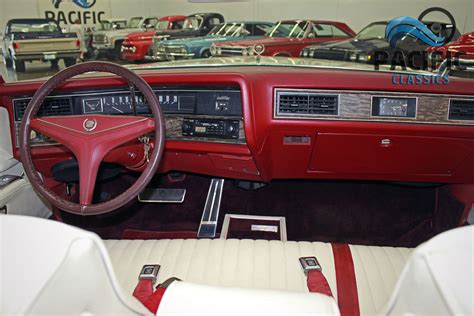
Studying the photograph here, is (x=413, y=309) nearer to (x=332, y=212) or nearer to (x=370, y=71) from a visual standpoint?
(x=370, y=71)

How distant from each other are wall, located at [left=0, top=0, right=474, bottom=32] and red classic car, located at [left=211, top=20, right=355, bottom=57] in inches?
4.5

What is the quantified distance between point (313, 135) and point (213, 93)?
1.63ft

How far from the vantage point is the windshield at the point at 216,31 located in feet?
15.5

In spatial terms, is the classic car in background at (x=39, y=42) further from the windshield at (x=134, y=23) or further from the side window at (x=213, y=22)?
the side window at (x=213, y=22)

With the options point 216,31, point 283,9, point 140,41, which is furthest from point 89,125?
point 140,41

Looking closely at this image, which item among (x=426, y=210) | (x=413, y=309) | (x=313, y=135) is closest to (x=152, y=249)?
(x=313, y=135)

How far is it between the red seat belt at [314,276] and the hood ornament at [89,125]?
35.4 inches

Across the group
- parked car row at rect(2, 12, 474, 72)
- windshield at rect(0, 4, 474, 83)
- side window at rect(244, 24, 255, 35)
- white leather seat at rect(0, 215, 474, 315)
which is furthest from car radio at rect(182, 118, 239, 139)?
side window at rect(244, 24, 255, 35)

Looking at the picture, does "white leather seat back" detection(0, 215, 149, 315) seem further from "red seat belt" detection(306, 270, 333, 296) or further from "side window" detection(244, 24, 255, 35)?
"side window" detection(244, 24, 255, 35)

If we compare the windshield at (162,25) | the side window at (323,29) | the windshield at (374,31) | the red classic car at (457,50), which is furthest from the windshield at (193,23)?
the red classic car at (457,50)

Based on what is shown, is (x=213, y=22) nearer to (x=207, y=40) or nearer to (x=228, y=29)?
(x=228, y=29)

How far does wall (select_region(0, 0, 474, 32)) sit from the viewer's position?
465 centimetres

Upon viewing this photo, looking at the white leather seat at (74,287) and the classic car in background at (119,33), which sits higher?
the classic car in background at (119,33)

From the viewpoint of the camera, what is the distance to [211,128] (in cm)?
195
